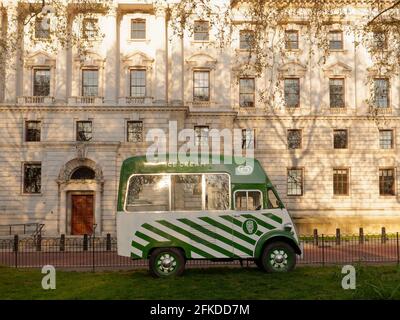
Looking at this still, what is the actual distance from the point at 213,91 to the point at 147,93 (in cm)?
472

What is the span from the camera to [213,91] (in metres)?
31.5

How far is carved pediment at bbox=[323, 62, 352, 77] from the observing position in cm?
3247

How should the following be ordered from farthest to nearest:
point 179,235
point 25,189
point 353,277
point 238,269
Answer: point 25,189, point 238,269, point 179,235, point 353,277

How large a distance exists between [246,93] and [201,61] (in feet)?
13.3

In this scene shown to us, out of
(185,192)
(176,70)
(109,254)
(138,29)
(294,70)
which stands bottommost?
(109,254)

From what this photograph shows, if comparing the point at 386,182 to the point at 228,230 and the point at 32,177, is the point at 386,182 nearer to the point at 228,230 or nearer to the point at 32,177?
the point at 228,230

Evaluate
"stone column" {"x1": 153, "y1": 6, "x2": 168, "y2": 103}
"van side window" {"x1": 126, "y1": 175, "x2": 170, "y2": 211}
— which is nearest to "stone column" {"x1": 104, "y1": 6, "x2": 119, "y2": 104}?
"stone column" {"x1": 153, "y1": 6, "x2": 168, "y2": 103}

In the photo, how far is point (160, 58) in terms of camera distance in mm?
30594

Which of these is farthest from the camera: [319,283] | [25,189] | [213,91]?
[213,91]

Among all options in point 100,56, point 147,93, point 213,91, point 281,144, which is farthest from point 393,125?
point 100,56

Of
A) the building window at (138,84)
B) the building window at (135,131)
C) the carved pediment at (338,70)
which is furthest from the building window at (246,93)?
the building window at (135,131)

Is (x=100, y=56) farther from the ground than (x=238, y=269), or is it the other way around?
(x=100, y=56)

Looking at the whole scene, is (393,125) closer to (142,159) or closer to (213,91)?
(213,91)

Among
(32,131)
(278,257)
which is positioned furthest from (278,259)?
(32,131)
